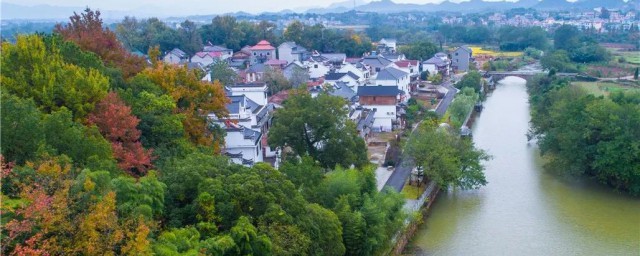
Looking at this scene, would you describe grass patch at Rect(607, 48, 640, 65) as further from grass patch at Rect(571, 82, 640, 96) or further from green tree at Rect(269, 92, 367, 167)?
green tree at Rect(269, 92, 367, 167)

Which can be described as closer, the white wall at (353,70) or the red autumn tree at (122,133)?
the red autumn tree at (122,133)

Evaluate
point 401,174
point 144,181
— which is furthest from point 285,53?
point 144,181

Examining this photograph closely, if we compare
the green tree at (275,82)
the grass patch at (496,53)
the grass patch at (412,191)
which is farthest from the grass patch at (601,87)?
the grass patch at (412,191)

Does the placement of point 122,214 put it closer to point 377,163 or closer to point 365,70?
point 377,163

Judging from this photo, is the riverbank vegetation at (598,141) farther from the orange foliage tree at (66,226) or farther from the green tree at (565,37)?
the green tree at (565,37)

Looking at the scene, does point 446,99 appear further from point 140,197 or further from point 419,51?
point 140,197

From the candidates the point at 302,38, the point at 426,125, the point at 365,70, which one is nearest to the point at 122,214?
the point at 426,125
